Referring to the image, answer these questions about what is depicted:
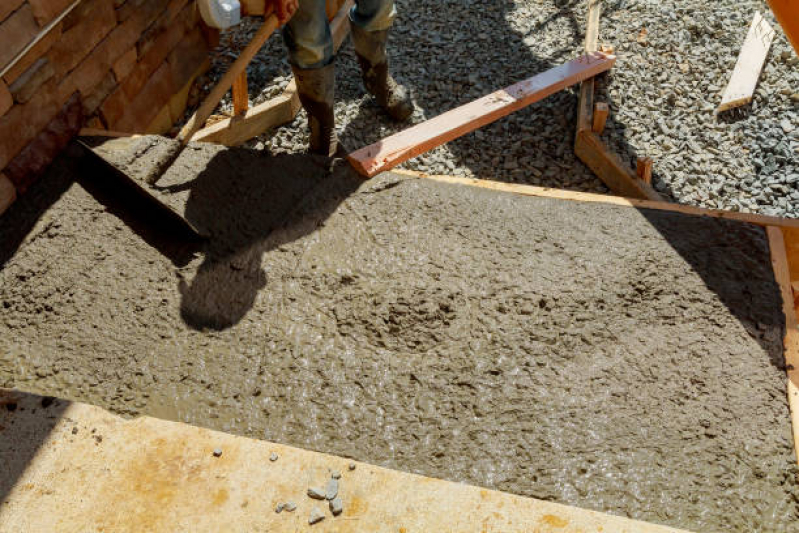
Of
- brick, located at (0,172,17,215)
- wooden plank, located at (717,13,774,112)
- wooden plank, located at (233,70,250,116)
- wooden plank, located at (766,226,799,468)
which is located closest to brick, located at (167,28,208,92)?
wooden plank, located at (233,70,250,116)

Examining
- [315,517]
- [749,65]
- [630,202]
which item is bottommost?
[749,65]

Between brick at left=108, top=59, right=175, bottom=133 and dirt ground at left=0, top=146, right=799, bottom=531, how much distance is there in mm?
780

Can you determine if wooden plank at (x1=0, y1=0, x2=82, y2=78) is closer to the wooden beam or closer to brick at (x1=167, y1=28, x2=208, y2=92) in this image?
the wooden beam

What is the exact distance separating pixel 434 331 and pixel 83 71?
96.0 inches

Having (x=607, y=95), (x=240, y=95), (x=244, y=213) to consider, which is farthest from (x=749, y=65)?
(x=244, y=213)

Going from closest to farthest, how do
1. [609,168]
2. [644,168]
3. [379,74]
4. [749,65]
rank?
[644,168], [609,168], [379,74], [749,65]

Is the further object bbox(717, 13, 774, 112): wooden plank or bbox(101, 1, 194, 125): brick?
bbox(717, 13, 774, 112): wooden plank

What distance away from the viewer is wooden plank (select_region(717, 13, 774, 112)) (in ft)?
14.1

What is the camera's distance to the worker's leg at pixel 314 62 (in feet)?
11.4

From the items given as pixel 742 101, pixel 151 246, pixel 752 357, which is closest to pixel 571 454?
pixel 752 357

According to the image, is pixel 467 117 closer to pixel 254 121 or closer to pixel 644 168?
pixel 644 168

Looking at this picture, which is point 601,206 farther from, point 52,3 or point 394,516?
point 52,3

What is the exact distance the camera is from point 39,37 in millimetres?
3148

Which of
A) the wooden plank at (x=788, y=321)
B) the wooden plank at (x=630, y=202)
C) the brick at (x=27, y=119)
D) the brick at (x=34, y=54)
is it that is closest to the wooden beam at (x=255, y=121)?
the brick at (x=27, y=119)
